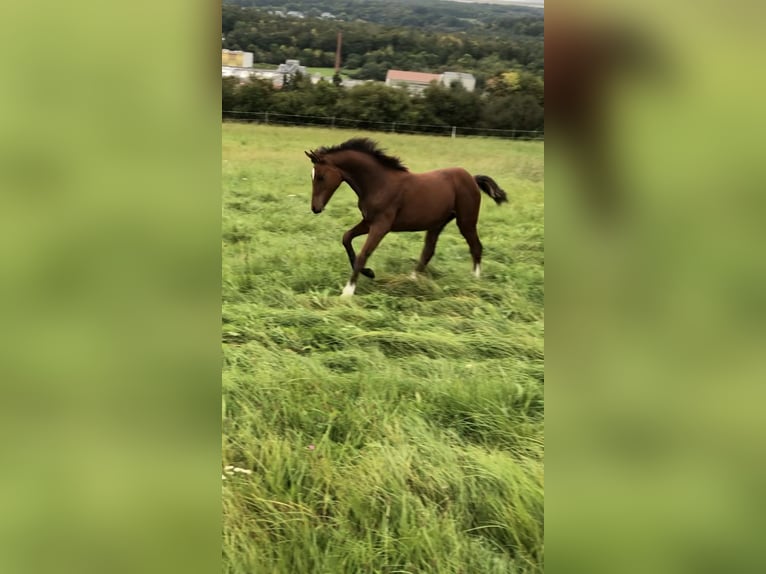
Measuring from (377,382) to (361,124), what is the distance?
110 cm

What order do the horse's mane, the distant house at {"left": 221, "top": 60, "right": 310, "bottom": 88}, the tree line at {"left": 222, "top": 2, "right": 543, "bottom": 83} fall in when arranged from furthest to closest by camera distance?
the horse's mane < the distant house at {"left": 221, "top": 60, "right": 310, "bottom": 88} < the tree line at {"left": 222, "top": 2, "right": 543, "bottom": 83}

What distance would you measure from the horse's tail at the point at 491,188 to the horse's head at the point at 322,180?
75cm

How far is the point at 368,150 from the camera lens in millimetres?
2658

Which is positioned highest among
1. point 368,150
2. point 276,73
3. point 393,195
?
point 276,73

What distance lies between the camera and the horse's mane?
2556 millimetres

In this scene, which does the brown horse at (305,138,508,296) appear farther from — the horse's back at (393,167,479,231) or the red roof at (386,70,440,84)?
the red roof at (386,70,440,84)

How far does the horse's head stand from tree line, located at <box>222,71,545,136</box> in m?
0.48

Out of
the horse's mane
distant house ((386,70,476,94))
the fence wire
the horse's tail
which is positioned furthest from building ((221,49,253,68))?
the horse's tail

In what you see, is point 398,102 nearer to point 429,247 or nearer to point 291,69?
point 291,69

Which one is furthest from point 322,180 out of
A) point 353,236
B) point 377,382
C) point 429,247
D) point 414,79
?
point 377,382
